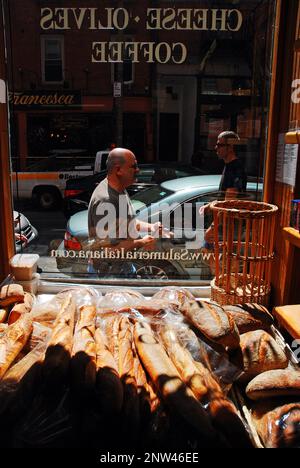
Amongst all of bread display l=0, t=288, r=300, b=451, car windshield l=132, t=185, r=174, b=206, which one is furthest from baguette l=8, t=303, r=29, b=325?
car windshield l=132, t=185, r=174, b=206

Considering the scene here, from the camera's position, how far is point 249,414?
1.88m

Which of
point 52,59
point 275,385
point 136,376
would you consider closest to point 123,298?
point 136,376

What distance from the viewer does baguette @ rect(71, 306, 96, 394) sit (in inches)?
67.6

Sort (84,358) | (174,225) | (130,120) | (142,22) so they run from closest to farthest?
(84,358)
(142,22)
(130,120)
(174,225)

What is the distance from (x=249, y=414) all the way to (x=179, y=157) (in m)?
2.16

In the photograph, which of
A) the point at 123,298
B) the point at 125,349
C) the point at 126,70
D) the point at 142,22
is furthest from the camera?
the point at 126,70

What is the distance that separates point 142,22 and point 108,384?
8.68ft

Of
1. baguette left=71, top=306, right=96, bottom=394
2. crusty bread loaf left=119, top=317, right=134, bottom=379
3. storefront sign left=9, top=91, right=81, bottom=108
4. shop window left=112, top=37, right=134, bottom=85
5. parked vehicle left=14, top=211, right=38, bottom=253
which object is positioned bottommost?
crusty bread loaf left=119, top=317, right=134, bottom=379

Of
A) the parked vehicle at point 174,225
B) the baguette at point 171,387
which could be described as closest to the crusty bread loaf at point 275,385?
the baguette at point 171,387

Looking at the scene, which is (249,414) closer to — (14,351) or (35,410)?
(35,410)

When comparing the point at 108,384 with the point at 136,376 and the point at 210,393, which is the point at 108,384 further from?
the point at 210,393

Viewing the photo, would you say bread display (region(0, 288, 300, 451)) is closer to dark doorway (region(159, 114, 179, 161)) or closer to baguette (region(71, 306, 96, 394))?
baguette (region(71, 306, 96, 394))

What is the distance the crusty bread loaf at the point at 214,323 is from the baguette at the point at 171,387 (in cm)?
23

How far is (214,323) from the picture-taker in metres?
2.09
